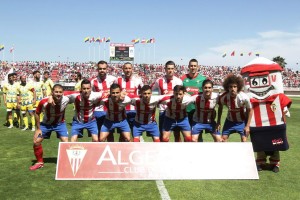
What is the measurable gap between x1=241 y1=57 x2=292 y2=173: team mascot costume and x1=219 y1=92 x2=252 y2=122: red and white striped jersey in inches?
10.1

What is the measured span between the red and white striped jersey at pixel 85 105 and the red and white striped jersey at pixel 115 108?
0.17 m

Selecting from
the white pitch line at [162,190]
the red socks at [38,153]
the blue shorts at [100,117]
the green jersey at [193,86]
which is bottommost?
the white pitch line at [162,190]

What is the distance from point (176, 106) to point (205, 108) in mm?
630

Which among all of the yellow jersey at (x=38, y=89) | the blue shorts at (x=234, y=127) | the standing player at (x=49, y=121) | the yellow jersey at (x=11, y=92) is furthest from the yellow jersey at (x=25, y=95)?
the blue shorts at (x=234, y=127)

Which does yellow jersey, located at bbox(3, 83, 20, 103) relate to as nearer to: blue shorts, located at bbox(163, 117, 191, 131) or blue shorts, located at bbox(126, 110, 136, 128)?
blue shorts, located at bbox(126, 110, 136, 128)

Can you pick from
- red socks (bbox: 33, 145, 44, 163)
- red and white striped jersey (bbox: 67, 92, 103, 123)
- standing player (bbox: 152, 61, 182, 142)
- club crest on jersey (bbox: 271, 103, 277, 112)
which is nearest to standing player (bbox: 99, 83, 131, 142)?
red and white striped jersey (bbox: 67, 92, 103, 123)

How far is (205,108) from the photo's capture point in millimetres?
6391

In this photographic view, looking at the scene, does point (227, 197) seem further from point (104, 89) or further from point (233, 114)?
point (104, 89)

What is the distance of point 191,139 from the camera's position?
645 centimetres

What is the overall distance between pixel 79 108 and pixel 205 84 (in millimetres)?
2744

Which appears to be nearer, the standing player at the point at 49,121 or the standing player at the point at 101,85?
the standing player at the point at 49,121

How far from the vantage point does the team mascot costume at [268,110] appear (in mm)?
6051

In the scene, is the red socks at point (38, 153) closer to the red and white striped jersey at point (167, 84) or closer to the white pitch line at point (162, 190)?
the white pitch line at point (162, 190)

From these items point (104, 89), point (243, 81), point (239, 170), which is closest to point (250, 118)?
point (243, 81)
